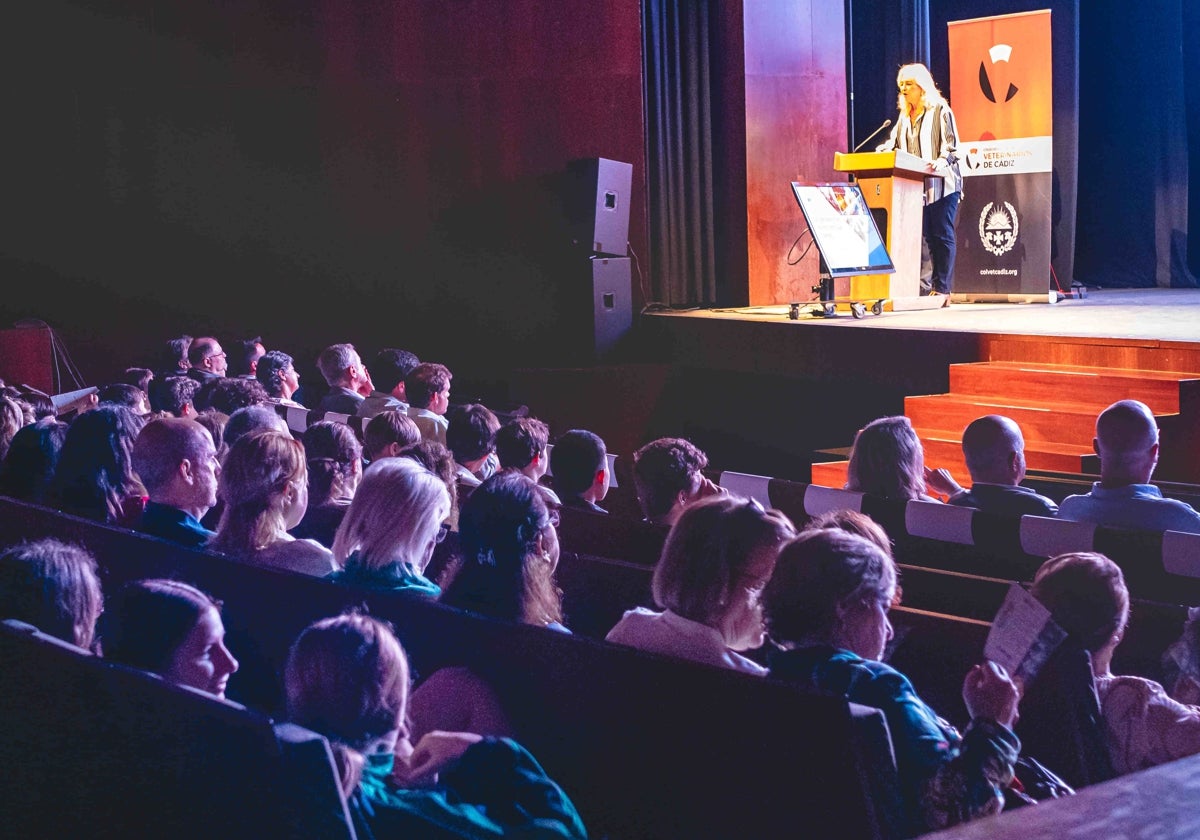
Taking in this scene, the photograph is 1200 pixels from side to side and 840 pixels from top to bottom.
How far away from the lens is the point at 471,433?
14.1 feet

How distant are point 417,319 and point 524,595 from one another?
22.8 ft

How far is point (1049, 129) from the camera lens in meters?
8.31

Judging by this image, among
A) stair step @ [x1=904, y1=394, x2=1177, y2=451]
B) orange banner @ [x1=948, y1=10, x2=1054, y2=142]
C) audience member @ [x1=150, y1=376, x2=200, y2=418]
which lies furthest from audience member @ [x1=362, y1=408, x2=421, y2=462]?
orange banner @ [x1=948, y1=10, x2=1054, y2=142]

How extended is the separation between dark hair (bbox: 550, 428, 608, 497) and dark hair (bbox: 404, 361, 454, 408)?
1564mm

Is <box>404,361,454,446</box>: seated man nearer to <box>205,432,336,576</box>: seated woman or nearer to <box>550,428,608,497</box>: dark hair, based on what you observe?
<box>550,428,608,497</box>: dark hair

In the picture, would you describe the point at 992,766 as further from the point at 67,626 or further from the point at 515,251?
the point at 515,251

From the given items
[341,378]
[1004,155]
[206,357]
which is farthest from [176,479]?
[1004,155]

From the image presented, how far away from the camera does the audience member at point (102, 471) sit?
357 cm

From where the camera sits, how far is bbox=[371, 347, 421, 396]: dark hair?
5.86 m

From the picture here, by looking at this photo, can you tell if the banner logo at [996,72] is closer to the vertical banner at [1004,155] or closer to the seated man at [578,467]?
the vertical banner at [1004,155]

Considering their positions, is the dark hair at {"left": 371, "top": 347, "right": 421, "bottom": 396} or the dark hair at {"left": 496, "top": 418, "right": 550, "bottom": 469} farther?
the dark hair at {"left": 371, "top": 347, "right": 421, "bottom": 396}

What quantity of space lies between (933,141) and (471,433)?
16.4 ft

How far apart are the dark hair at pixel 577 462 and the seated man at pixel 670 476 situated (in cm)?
26

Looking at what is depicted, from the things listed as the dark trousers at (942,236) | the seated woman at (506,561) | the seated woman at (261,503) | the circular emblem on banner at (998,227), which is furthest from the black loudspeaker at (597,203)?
the seated woman at (506,561)
